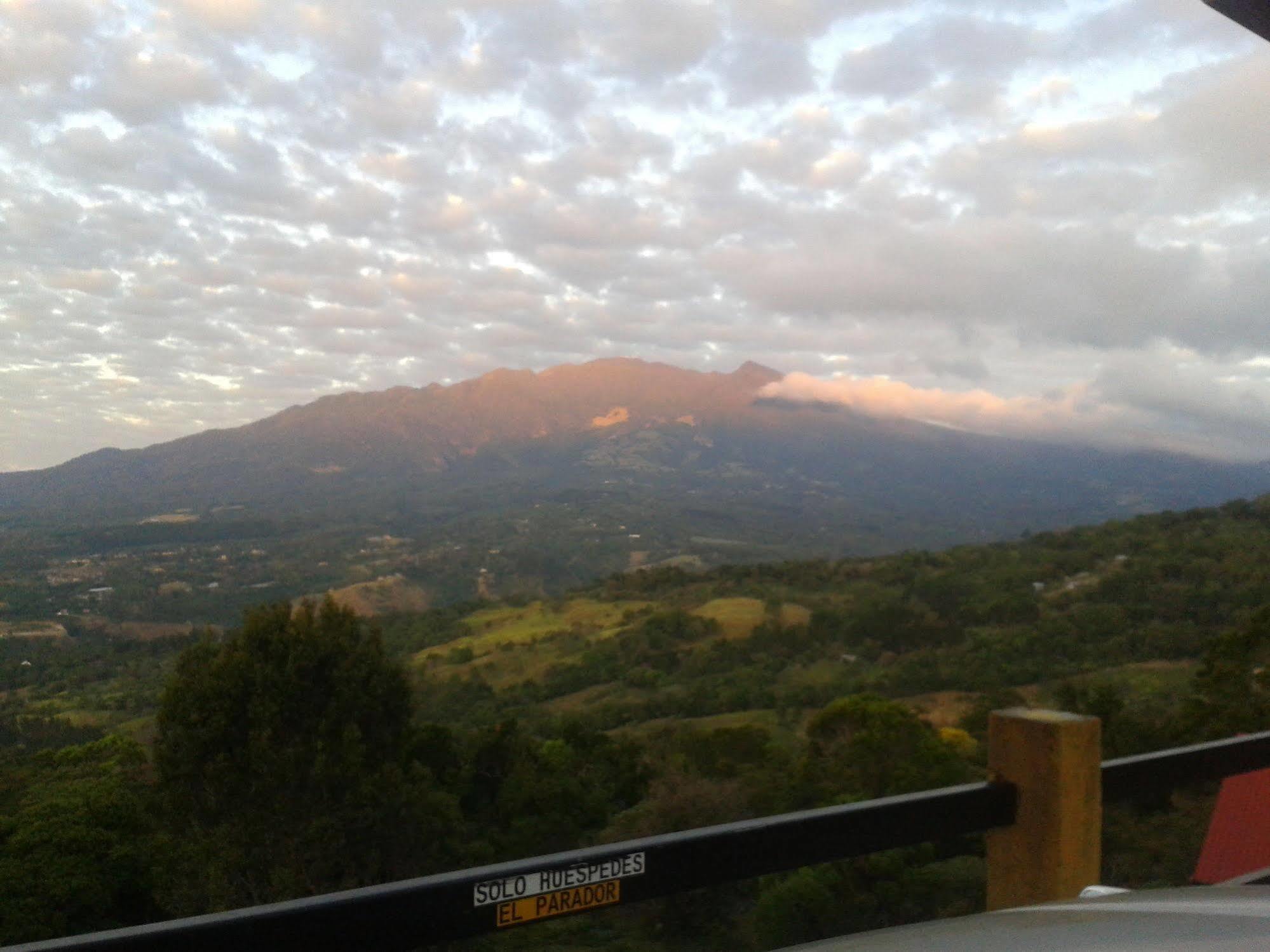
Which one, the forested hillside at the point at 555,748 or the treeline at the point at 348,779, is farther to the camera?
the treeline at the point at 348,779

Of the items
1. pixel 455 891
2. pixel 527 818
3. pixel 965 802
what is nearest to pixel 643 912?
pixel 965 802

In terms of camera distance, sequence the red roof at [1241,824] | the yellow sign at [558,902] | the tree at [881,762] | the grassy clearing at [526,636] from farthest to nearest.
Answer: the grassy clearing at [526,636] → the tree at [881,762] → the red roof at [1241,824] → the yellow sign at [558,902]

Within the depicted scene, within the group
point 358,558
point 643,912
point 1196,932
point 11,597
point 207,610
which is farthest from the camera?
point 358,558

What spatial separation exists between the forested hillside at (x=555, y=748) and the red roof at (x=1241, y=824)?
1.74 ft

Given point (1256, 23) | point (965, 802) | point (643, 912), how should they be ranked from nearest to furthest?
point (965, 802) < point (1256, 23) < point (643, 912)

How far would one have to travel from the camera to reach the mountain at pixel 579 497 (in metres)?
90.3

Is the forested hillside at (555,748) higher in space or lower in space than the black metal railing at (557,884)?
lower

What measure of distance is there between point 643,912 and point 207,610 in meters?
50.5

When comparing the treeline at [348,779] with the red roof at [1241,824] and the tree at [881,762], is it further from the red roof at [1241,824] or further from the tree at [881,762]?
the red roof at [1241,824]

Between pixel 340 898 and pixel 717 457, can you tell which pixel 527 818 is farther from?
pixel 717 457

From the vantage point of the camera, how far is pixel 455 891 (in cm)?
156

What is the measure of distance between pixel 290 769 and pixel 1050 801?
618 inches

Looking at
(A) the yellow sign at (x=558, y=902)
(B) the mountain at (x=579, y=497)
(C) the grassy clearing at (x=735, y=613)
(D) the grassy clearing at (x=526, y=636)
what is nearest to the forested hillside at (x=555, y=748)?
(A) the yellow sign at (x=558, y=902)

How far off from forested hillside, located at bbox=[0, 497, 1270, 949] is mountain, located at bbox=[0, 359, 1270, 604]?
30.9m
